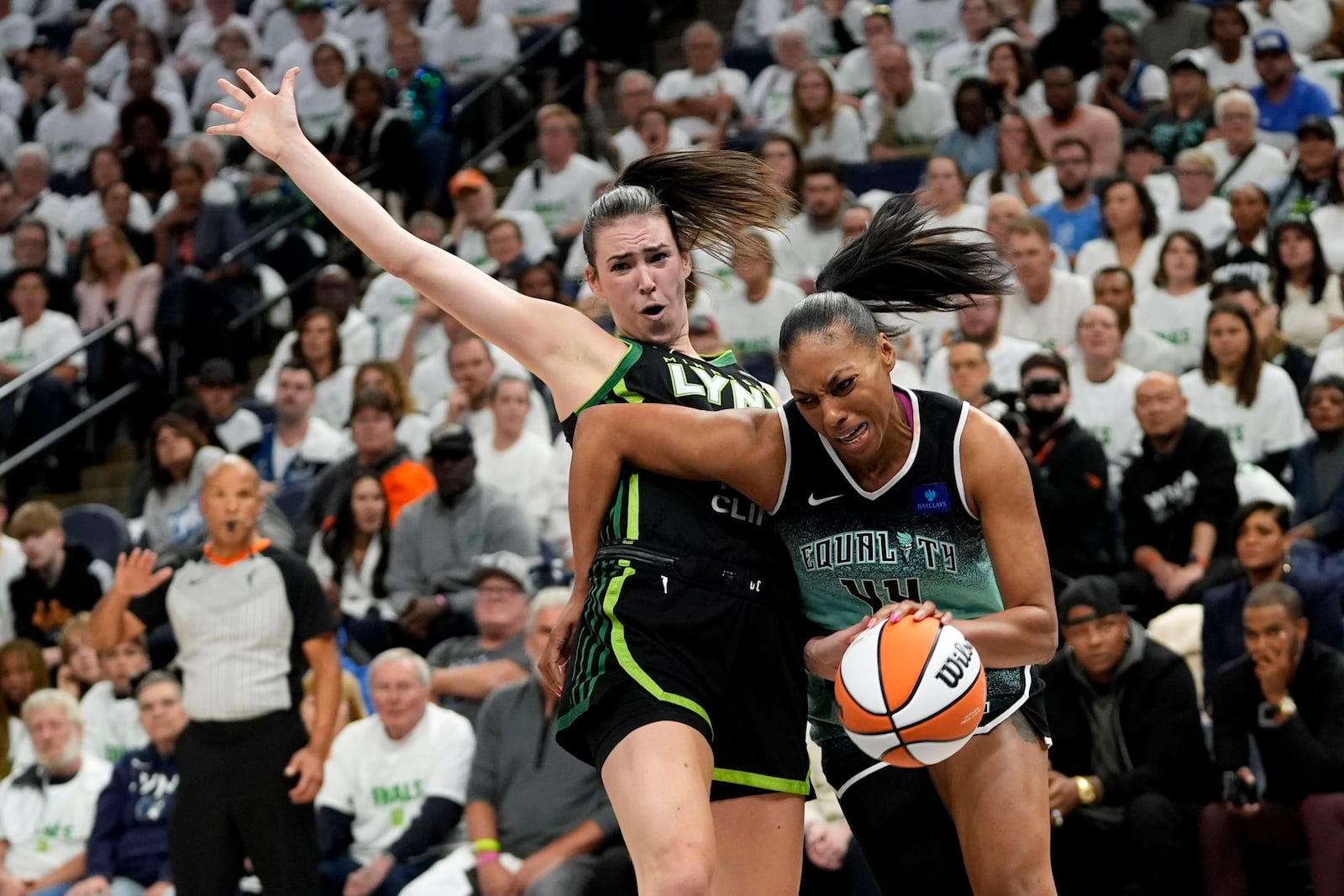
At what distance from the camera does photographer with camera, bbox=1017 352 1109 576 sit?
825cm

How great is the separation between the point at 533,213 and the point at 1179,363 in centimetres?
452

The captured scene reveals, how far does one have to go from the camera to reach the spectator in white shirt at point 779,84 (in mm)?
12555

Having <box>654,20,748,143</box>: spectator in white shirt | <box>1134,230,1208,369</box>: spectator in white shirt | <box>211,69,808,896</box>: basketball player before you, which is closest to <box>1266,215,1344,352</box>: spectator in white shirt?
<box>1134,230,1208,369</box>: spectator in white shirt

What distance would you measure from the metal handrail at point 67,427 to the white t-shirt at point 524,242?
8.46ft

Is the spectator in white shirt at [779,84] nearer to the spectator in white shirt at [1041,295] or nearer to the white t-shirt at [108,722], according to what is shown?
the spectator in white shirt at [1041,295]

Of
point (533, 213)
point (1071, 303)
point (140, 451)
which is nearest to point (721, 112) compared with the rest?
point (533, 213)

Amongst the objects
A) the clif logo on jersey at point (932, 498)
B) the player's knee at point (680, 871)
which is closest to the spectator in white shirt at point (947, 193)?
the clif logo on jersey at point (932, 498)

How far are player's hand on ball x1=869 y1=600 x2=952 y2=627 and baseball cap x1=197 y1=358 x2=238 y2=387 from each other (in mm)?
8240

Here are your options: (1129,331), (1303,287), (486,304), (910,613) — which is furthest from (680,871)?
(1303,287)

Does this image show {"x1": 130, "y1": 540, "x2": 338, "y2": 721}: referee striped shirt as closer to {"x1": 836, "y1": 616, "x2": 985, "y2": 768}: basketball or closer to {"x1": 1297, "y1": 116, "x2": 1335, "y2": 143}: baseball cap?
{"x1": 836, "y1": 616, "x2": 985, "y2": 768}: basketball

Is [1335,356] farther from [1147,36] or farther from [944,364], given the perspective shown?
[1147,36]

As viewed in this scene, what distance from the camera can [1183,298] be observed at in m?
9.55

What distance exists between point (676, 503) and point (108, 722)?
19.9 ft

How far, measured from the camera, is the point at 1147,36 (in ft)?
39.8
